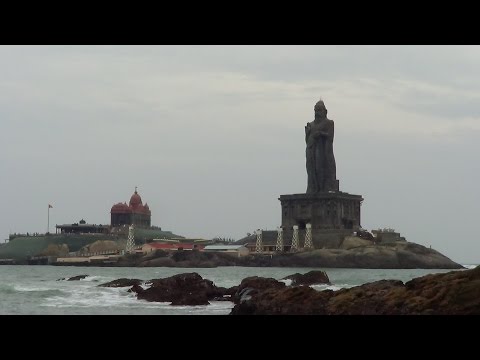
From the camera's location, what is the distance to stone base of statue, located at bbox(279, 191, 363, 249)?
184m

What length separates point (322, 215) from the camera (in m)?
188

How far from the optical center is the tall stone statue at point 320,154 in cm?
19412

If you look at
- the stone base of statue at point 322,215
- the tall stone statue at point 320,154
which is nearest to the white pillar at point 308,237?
the stone base of statue at point 322,215

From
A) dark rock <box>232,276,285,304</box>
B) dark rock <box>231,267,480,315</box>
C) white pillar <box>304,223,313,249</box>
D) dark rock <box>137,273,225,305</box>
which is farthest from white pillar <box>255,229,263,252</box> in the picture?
dark rock <box>231,267,480,315</box>

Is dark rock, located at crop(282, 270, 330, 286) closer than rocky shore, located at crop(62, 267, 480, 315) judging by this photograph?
No

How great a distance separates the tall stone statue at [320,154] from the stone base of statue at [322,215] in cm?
356

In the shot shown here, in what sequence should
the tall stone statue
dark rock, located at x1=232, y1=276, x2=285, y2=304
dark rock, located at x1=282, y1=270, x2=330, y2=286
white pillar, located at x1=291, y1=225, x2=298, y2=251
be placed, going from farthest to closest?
the tall stone statue
white pillar, located at x1=291, y1=225, x2=298, y2=251
dark rock, located at x1=282, y1=270, x2=330, y2=286
dark rock, located at x1=232, y1=276, x2=285, y2=304

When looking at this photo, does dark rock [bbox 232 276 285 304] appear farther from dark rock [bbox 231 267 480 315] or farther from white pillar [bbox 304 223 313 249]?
white pillar [bbox 304 223 313 249]

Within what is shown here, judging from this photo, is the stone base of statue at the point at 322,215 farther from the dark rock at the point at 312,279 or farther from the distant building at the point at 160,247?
the dark rock at the point at 312,279

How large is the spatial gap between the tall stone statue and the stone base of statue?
3.56 metres

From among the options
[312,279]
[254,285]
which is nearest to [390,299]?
[254,285]
